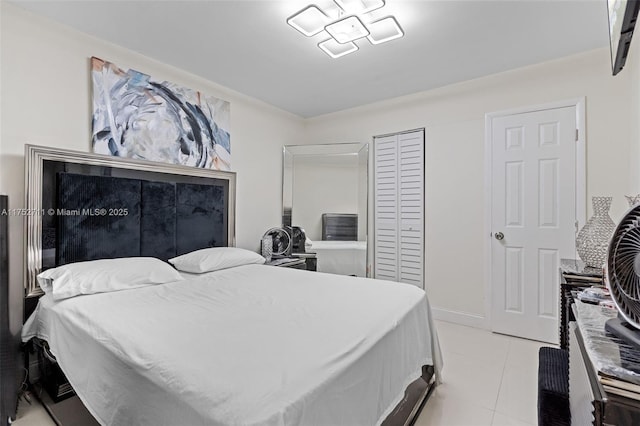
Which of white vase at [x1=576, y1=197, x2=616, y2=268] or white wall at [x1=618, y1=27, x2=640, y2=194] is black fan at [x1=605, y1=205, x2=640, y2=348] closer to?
white vase at [x1=576, y1=197, x2=616, y2=268]

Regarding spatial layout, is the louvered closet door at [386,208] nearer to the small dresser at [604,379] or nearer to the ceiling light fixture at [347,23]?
the ceiling light fixture at [347,23]

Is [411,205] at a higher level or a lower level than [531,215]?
higher

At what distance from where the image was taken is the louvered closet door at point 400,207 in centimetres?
358

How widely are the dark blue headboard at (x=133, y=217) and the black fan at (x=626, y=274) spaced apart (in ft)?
9.49

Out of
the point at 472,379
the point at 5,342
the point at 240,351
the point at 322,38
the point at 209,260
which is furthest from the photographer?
the point at 209,260

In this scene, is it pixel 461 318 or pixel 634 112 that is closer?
pixel 634 112

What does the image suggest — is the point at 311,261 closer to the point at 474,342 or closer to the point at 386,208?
the point at 386,208

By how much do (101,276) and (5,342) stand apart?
52cm

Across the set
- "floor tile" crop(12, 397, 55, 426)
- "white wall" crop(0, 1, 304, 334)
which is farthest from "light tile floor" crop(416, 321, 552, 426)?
"white wall" crop(0, 1, 304, 334)

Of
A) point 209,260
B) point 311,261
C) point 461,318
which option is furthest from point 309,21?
point 461,318

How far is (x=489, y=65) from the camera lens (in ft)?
9.31

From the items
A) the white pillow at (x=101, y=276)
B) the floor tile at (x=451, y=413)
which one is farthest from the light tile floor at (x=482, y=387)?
the white pillow at (x=101, y=276)

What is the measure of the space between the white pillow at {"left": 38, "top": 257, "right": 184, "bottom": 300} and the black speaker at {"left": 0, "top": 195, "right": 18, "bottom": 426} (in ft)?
0.69

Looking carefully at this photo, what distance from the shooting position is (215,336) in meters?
1.28
